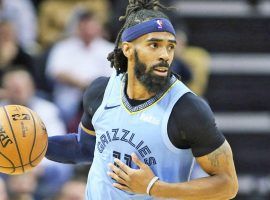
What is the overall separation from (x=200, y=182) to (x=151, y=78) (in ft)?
2.43

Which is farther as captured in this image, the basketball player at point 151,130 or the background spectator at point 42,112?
the background spectator at point 42,112

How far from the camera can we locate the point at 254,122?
35.2ft

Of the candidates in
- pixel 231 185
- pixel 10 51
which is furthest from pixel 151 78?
pixel 10 51

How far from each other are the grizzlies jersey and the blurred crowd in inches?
76.0

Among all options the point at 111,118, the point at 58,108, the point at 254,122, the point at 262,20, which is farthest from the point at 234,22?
the point at 111,118

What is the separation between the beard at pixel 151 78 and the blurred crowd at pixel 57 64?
2.35 metres

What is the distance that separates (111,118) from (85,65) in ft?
13.0

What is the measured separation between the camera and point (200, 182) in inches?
212

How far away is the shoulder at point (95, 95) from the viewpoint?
5.98 meters

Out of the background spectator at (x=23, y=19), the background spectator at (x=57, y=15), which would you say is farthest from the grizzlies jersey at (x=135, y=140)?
the background spectator at (x=57, y=15)

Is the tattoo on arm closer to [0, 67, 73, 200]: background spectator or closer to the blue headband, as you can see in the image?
the blue headband

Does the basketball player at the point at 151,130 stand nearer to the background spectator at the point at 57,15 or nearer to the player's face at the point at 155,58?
the player's face at the point at 155,58

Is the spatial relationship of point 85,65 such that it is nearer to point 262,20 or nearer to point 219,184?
point 262,20

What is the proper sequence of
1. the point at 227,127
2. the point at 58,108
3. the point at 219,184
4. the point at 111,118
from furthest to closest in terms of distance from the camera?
the point at 227,127 < the point at 58,108 < the point at 111,118 < the point at 219,184
